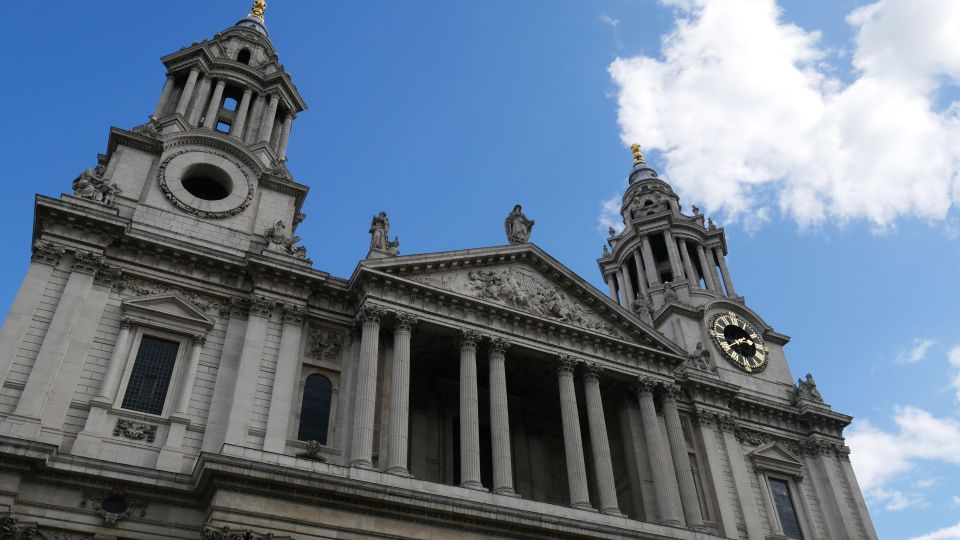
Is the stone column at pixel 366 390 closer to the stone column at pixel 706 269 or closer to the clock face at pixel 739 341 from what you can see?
the clock face at pixel 739 341

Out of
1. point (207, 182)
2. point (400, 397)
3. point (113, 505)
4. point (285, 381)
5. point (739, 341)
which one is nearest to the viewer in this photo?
point (113, 505)

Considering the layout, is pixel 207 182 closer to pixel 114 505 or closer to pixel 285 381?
pixel 285 381

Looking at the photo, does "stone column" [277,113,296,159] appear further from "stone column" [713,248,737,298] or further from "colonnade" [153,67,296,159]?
"stone column" [713,248,737,298]

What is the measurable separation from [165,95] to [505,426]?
2150 centimetres

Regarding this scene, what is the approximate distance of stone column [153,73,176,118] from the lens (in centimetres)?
3382

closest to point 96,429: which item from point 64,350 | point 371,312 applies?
point 64,350

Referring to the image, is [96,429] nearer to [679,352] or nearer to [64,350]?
[64,350]

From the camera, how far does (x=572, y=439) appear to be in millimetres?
27172

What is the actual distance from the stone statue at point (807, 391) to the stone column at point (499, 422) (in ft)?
57.6

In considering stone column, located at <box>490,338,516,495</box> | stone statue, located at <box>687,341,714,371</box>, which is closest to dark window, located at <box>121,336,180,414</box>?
stone column, located at <box>490,338,516,495</box>

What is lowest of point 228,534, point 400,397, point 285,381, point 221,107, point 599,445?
point 228,534

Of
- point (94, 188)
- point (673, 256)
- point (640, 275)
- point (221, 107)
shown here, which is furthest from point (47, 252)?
point (673, 256)

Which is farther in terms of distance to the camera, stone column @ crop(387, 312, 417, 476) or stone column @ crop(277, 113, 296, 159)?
stone column @ crop(277, 113, 296, 159)

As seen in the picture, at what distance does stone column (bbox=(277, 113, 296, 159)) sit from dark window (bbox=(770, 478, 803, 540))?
26.2 metres
